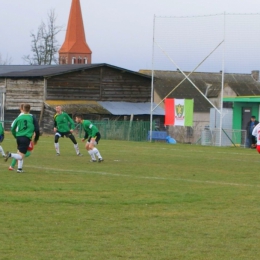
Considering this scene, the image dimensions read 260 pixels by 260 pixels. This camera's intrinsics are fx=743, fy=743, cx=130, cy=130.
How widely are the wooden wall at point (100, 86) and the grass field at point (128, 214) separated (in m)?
35.4

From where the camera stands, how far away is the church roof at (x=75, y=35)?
131m

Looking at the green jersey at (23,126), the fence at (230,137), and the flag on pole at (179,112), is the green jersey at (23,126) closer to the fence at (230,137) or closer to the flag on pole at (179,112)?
the fence at (230,137)

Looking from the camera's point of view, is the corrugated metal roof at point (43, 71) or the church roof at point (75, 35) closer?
the corrugated metal roof at point (43, 71)

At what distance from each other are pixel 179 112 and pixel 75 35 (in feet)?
313

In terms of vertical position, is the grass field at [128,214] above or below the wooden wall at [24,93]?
below

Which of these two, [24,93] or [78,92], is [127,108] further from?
[24,93]

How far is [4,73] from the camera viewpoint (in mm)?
58688

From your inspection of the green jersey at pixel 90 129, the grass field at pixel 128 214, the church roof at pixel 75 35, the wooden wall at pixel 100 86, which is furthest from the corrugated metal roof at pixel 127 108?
the church roof at pixel 75 35

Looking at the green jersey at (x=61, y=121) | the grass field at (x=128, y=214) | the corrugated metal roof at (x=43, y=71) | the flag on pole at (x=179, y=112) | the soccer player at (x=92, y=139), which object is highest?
the corrugated metal roof at (x=43, y=71)

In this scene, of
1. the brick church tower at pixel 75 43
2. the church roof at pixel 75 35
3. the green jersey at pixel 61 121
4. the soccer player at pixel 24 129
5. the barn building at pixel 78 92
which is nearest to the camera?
the soccer player at pixel 24 129

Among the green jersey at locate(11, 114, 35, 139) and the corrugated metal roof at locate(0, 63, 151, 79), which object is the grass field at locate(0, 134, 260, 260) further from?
the corrugated metal roof at locate(0, 63, 151, 79)

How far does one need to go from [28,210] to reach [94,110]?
141 ft

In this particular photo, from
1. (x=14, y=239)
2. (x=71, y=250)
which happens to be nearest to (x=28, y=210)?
(x=14, y=239)

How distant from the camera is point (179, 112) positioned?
40562mm
